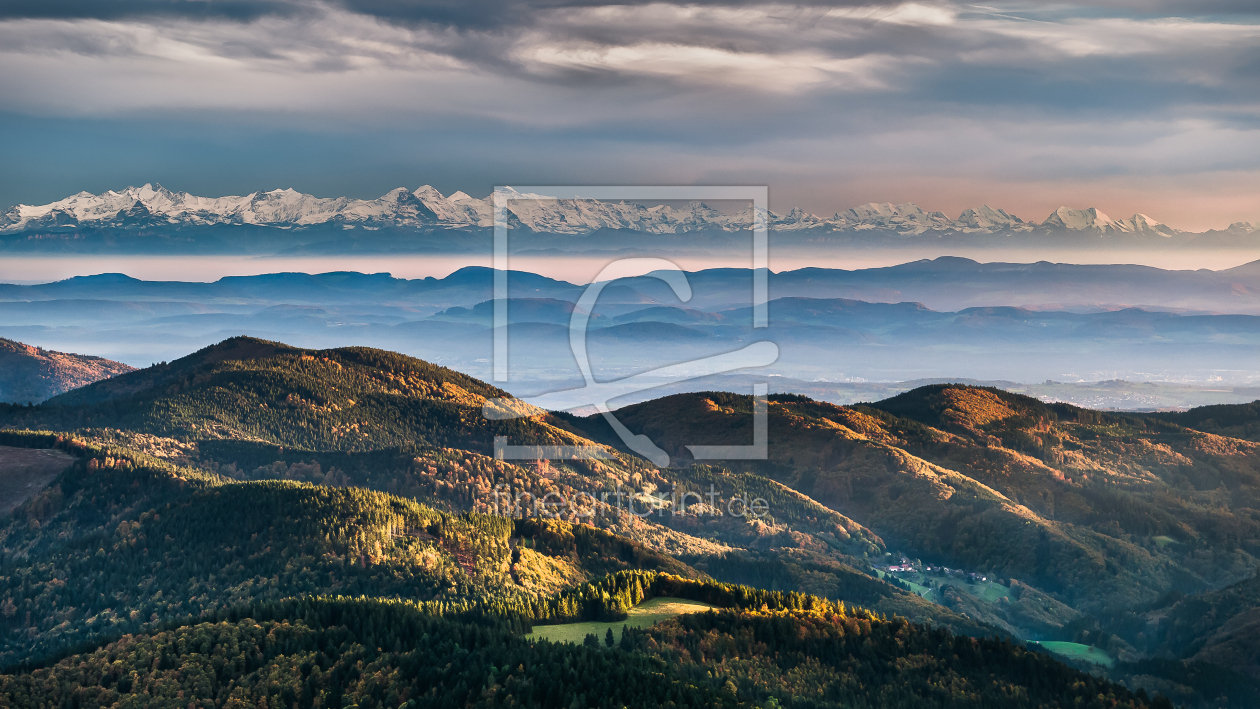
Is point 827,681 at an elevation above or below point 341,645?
below

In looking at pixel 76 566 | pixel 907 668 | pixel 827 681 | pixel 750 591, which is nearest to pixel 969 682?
pixel 907 668

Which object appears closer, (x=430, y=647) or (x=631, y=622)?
(x=430, y=647)

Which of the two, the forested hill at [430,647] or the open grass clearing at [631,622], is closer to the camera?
the forested hill at [430,647]

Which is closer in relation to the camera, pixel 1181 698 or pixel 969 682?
pixel 969 682

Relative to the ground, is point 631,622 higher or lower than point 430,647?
lower

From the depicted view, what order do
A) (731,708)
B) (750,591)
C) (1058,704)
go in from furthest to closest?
(750,591)
(1058,704)
(731,708)

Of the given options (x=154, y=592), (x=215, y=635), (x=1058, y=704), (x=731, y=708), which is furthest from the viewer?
(x=154, y=592)

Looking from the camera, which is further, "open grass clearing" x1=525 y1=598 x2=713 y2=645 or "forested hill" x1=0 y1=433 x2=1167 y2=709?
"open grass clearing" x1=525 y1=598 x2=713 y2=645

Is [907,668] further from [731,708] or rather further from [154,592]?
[154,592]
